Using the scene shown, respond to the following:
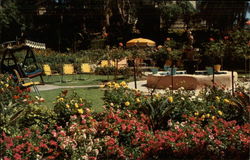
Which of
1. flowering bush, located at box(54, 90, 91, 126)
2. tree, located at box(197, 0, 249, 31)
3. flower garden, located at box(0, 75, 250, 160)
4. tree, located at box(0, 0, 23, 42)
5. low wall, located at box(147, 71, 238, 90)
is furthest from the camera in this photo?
tree, located at box(0, 0, 23, 42)

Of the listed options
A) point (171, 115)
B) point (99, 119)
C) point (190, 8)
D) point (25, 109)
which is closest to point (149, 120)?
point (171, 115)

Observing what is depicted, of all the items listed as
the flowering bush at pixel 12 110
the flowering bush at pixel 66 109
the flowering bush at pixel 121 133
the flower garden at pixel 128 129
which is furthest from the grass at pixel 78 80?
the flowering bush at pixel 121 133

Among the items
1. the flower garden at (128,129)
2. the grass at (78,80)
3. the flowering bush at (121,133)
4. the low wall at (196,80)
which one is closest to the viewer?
the flower garden at (128,129)

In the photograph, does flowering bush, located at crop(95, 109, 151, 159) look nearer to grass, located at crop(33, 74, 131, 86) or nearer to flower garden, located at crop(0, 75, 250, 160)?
flower garden, located at crop(0, 75, 250, 160)

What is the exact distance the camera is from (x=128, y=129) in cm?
463

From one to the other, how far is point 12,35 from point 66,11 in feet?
22.2

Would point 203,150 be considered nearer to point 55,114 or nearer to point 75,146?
point 75,146

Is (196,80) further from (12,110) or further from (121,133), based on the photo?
(12,110)

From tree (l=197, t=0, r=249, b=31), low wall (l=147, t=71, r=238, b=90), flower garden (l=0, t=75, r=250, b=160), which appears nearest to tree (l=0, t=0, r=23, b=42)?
tree (l=197, t=0, r=249, b=31)

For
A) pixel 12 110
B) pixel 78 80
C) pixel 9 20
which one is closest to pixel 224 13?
pixel 78 80

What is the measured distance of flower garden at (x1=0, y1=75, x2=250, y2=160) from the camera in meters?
4.18

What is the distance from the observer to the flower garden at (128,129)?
418 cm

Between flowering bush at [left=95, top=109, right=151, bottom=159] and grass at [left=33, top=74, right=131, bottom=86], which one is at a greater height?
flowering bush at [left=95, top=109, right=151, bottom=159]

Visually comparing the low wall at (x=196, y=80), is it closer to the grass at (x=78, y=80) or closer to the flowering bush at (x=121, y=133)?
the grass at (x=78, y=80)
